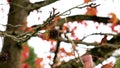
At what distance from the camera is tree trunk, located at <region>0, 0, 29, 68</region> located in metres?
2.52

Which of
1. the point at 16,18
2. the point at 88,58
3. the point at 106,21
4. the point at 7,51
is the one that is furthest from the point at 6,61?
the point at 88,58

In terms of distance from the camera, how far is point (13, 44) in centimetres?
258

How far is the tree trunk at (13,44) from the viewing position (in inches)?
99.1

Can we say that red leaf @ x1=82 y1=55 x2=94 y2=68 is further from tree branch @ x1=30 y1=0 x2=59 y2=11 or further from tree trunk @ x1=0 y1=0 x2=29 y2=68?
tree branch @ x1=30 y1=0 x2=59 y2=11

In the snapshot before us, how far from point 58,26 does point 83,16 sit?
301 mm

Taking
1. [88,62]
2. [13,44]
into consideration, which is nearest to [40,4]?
[13,44]

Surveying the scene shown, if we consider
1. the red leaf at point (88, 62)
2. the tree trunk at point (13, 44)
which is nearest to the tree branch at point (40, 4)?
the tree trunk at point (13, 44)

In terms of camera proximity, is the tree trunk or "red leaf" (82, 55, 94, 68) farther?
the tree trunk

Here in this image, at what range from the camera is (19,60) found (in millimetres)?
2639

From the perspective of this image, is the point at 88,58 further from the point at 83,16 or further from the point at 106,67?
the point at 83,16

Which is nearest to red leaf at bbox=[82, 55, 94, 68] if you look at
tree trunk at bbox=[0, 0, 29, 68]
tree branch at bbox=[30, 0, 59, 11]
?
tree trunk at bbox=[0, 0, 29, 68]

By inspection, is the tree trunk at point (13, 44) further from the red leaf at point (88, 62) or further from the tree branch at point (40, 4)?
the red leaf at point (88, 62)

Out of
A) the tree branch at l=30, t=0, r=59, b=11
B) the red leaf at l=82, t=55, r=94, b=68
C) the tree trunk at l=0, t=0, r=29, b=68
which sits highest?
the red leaf at l=82, t=55, r=94, b=68

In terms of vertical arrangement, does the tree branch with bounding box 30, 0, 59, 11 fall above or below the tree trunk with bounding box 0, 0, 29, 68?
above
